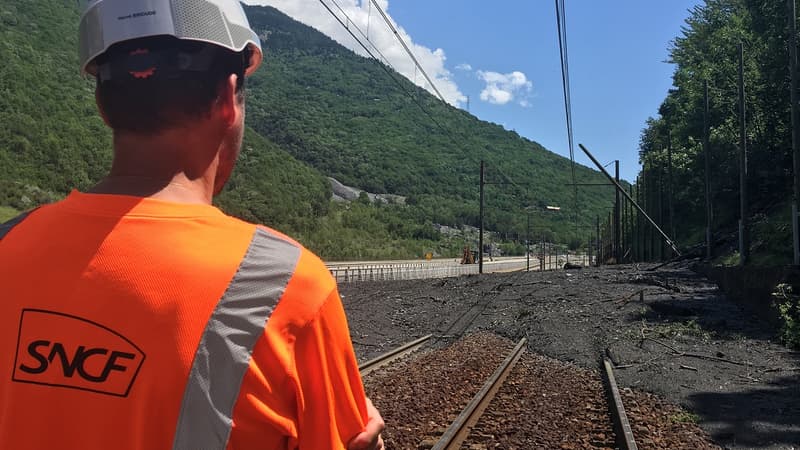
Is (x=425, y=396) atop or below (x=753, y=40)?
below

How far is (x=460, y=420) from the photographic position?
771 centimetres

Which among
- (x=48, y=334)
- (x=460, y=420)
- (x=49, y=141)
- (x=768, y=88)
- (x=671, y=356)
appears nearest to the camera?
(x=48, y=334)

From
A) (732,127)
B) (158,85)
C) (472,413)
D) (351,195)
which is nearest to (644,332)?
(472,413)

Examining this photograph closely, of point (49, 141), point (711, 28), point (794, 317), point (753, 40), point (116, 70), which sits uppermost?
point (711, 28)

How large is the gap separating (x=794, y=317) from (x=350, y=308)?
42.6ft

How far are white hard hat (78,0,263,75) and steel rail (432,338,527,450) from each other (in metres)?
5.93

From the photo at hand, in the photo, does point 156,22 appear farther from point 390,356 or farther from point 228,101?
point 390,356

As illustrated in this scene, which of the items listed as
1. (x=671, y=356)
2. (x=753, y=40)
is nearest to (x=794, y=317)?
(x=671, y=356)

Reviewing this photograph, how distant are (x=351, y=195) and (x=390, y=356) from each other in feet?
309

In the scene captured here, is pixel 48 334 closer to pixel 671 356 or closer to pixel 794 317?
pixel 671 356

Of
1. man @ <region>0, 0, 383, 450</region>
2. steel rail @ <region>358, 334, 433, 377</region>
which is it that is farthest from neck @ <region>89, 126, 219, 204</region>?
steel rail @ <region>358, 334, 433, 377</region>

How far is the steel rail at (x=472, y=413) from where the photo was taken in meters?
7.01

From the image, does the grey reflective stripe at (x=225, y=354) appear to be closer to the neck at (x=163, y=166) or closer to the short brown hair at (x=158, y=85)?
the neck at (x=163, y=166)

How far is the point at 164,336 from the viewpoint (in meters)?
1.19
